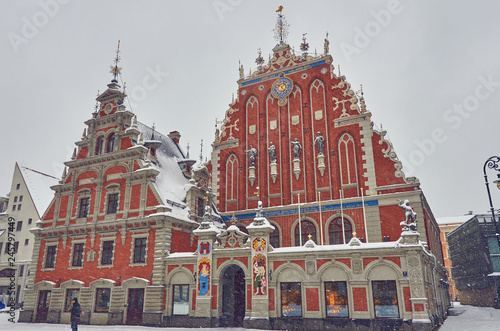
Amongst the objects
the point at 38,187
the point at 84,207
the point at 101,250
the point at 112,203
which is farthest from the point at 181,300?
the point at 38,187

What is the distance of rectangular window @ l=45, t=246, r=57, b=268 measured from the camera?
29189mm

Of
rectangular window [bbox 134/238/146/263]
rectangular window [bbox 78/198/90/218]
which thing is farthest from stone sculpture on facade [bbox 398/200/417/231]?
rectangular window [bbox 78/198/90/218]

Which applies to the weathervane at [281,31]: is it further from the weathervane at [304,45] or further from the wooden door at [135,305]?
the wooden door at [135,305]

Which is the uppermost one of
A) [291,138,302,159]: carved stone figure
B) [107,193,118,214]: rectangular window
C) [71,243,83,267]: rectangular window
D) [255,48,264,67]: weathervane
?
[255,48,264,67]: weathervane

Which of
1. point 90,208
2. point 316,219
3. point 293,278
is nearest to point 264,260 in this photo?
point 293,278

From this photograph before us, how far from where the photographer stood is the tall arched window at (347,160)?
27.5 m

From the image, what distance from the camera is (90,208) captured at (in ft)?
95.2

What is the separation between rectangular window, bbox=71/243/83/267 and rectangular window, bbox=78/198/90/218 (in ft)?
7.82

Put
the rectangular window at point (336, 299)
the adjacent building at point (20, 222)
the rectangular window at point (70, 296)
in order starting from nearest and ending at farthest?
the rectangular window at point (336, 299), the rectangular window at point (70, 296), the adjacent building at point (20, 222)

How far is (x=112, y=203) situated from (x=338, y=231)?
16.7 m

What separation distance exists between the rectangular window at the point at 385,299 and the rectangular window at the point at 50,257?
77.3ft

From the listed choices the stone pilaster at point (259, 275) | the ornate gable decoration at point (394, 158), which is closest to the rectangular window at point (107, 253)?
the stone pilaster at point (259, 275)

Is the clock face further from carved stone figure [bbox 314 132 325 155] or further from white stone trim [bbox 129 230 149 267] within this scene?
white stone trim [bbox 129 230 149 267]

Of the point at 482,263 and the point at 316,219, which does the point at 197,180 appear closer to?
the point at 316,219
